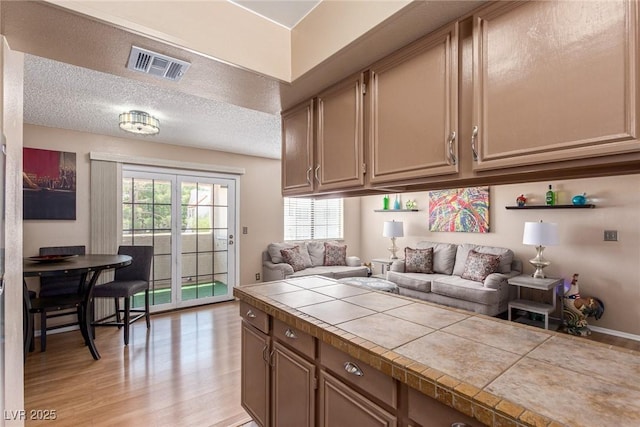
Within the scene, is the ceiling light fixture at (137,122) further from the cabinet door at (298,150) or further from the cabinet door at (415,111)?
the cabinet door at (415,111)

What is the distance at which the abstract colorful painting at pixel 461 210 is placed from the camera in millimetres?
4594

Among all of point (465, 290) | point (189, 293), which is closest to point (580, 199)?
point (465, 290)

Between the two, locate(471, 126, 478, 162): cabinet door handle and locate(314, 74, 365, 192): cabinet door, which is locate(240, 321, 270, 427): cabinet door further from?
locate(471, 126, 478, 162): cabinet door handle

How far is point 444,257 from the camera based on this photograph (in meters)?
4.84

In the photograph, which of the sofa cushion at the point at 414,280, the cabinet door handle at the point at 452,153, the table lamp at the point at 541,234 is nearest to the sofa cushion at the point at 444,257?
the sofa cushion at the point at 414,280

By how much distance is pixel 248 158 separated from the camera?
5.25 metres

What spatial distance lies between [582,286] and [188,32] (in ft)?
15.7

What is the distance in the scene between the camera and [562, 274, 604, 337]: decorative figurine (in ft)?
11.3

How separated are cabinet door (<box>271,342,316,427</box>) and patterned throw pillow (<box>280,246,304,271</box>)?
3.51 m

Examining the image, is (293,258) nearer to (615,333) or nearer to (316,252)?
(316,252)

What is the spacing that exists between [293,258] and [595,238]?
411 cm

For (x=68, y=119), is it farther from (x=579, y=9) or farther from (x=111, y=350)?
(x=579, y=9)

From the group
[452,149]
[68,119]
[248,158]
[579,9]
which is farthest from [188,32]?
[248,158]

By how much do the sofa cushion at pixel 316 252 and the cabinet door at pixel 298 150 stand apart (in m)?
3.50
